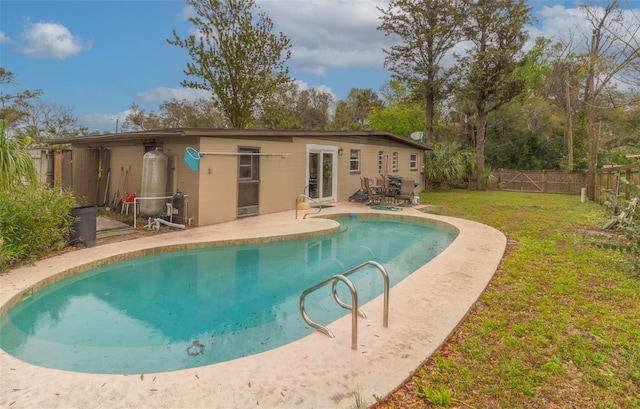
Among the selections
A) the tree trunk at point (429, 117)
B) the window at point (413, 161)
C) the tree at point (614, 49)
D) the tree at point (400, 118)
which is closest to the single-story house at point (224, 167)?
the window at point (413, 161)

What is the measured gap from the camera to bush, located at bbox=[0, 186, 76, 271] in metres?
5.29

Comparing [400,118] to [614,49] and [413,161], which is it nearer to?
[413,161]

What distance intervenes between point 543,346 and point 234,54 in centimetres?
1780

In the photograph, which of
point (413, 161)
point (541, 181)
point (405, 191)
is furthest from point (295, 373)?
point (541, 181)

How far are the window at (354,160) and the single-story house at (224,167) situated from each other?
0.04m

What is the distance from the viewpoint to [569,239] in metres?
7.65

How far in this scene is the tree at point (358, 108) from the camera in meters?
36.2

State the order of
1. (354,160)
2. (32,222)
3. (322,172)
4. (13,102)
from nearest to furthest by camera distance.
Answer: (32,222)
(322,172)
(354,160)
(13,102)

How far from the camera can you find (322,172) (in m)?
12.9

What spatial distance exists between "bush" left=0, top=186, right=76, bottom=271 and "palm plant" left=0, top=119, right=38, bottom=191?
7.8 inches

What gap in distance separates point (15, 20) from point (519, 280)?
1940cm

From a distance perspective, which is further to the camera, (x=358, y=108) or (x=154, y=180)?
(x=358, y=108)

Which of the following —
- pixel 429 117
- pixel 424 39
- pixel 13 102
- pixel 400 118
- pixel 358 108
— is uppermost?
pixel 424 39

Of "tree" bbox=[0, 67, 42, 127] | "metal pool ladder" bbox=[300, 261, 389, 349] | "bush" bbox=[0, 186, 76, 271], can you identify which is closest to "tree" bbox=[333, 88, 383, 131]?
"tree" bbox=[0, 67, 42, 127]
